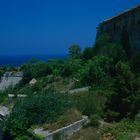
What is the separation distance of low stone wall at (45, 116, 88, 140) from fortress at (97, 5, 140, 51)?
12.8m

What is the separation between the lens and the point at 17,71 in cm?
4597

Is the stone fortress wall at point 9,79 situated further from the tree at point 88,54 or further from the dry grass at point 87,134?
the dry grass at point 87,134

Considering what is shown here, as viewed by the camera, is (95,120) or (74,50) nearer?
(95,120)

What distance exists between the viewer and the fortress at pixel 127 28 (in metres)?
31.0

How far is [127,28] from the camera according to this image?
32.8m

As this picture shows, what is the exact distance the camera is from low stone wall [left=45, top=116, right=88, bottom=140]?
18797 millimetres

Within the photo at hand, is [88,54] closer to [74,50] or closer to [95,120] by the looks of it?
[74,50]

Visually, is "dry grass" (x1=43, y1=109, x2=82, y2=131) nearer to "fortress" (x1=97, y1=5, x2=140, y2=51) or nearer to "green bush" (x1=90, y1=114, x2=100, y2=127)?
"green bush" (x1=90, y1=114, x2=100, y2=127)

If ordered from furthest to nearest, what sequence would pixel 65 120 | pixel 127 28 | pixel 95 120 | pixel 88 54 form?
pixel 88 54, pixel 127 28, pixel 65 120, pixel 95 120

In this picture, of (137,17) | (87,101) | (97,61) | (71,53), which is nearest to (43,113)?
(87,101)

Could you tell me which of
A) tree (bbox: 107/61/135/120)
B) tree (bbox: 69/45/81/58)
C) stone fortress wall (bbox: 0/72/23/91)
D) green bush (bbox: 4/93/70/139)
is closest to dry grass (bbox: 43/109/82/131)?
green bush (bbox: 4/93/70/139)

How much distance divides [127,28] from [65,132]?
15.7 metres

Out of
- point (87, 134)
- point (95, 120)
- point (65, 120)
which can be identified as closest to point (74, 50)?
point (65, 120)

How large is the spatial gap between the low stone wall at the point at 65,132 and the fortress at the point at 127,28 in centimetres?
1278
